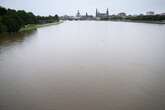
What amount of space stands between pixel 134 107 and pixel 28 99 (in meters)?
3.48

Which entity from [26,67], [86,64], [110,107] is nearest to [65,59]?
[86,64]

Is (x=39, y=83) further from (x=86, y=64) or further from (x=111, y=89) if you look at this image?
(x=86, y=64)

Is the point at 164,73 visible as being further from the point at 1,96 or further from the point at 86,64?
the point at 1,96

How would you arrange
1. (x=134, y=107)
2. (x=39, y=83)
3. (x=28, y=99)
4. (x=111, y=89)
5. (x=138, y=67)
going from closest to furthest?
1. (x=134, y=107)
2. (x=28, y=99)
3. (x=111, y=89)
4. (x=39, y=83)
5. (x=138, y=67)

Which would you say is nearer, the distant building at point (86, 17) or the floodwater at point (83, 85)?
the floodwater at point (83, 85)

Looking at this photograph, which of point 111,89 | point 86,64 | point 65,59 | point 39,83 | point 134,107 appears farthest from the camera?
point 65,59

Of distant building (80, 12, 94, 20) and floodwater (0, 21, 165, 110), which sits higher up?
distant building (80, 12, 94, 20)

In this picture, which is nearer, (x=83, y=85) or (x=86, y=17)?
(x=83, y=85)

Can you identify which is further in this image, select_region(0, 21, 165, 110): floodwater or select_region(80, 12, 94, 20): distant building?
select_region(80, 12, 94, 20): distant building

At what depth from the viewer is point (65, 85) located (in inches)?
311

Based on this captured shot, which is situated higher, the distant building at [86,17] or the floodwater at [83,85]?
the distant building at [86,17]

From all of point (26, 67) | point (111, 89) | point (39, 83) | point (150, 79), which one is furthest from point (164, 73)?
point (26, 67)

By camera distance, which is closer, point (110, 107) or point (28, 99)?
point (110, 107)

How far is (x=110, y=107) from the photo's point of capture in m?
6.05
